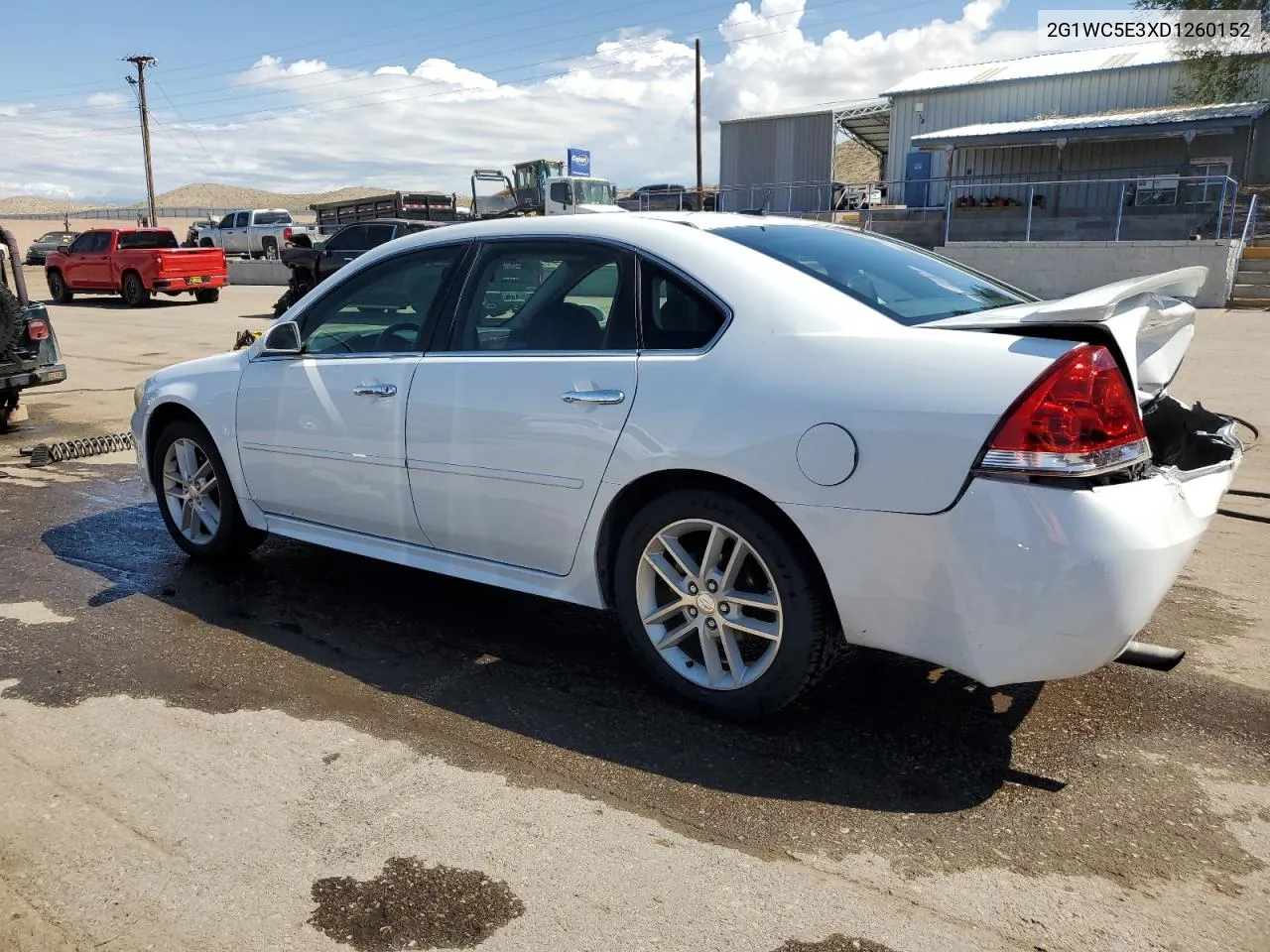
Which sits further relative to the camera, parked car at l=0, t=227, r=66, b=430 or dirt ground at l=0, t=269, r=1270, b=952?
parked car at l=0, t=227, r=66, b=430

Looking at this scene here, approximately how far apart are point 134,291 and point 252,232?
45.6 feet

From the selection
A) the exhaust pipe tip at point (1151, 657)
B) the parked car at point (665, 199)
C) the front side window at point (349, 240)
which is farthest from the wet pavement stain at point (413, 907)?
the parked car at point (665, 199)

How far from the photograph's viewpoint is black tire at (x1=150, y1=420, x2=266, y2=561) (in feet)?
16.2

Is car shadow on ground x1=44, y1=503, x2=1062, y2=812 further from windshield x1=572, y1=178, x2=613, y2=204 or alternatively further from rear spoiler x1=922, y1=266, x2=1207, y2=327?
windshield x1=572, y1=178, x2=613, y2=204

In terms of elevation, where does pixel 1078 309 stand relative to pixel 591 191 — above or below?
below

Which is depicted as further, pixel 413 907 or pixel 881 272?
pixel 881 272

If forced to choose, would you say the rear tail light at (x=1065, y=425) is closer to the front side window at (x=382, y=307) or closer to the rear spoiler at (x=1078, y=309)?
the rear spoiler at (x=1078, y=309)

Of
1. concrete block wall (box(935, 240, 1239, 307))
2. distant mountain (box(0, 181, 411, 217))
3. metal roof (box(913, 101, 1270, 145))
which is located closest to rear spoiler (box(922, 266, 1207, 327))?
concrete block wall (box(935, 240, 1239, 307))

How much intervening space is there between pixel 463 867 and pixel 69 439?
25.7 ft

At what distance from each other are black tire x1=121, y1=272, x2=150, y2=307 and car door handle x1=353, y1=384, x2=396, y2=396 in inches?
911

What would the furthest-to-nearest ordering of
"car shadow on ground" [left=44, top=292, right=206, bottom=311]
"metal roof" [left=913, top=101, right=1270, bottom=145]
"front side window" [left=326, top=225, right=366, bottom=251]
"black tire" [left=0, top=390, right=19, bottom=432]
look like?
"metal roof" [left=913, top=101, right=1270, bottom=145] < "car shadow on ground" [left=44, top=292, right=206, bottom=311] < "front side window" [left=326, top=225, right=366, bottom=251] < "black tire" [left=0, top=390, right=19, bottom=432]

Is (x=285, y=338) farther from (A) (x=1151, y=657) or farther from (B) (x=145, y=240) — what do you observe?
(B) (x=145, y=240)

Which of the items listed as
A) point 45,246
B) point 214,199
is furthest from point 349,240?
point 214,199

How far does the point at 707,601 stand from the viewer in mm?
3326
